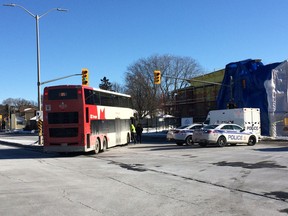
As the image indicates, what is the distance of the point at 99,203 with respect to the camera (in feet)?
28.9

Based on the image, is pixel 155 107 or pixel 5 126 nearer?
pixel 155 107

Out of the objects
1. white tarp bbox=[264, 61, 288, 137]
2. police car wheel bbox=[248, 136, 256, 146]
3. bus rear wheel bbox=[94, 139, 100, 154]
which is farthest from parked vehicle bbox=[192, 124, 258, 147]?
white tarp bbox=[264, 61, 288, 137]

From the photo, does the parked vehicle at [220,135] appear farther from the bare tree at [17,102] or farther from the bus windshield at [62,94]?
the bare tree at [17,102]

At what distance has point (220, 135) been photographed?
86.1 feet

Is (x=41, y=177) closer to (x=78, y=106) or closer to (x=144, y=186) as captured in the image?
(x=144, y=186)

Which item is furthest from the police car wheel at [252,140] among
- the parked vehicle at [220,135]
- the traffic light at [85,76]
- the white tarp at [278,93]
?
the traffic light at [85,76]

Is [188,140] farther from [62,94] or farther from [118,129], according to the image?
[62,94]

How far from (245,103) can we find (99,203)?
36510 mm

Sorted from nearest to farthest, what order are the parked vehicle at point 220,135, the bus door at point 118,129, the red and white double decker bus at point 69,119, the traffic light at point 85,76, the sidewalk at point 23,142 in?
the red and white double decker bus at point 69,119 < the parked vehicle at point 220,135 < the bus door at point 118,129 < the sidewalk at point 23,142 < the traffic light at point 85,76

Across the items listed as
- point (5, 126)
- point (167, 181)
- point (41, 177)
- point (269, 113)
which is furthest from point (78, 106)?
point (5, 126)

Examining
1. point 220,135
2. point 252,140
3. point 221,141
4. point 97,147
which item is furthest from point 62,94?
point 252,140

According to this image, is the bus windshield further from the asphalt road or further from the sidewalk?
the sidewalk

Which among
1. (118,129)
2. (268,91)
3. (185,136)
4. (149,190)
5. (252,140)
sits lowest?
(149,190)

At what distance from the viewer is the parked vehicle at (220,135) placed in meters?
25.9
